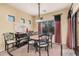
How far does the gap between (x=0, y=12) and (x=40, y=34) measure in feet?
2.50

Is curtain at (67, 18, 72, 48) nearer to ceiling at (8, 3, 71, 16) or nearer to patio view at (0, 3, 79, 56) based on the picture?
patio view at (0, 3, 79, 56)

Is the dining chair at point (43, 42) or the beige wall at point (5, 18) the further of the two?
the dining chair at point (43, 42)

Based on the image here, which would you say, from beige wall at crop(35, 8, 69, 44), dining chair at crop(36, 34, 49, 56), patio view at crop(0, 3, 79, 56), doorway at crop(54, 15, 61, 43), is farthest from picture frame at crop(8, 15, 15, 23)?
doorway at crop(54, 15, 61, 43)

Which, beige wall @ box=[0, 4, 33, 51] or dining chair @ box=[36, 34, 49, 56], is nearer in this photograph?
beige wall @ box=[0, 4, 33, 51]

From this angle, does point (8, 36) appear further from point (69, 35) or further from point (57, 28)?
point (69, 35)

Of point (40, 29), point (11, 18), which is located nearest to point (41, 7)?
point (40, 29)

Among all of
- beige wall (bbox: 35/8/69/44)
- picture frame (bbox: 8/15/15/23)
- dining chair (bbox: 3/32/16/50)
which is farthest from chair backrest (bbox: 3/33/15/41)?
beige wall (bbox: 35/8/69/44)

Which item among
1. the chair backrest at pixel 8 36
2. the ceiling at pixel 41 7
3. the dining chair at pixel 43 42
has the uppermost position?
the ceiling at pixel 41 7

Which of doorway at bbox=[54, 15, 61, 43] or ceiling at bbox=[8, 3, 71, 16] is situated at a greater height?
ceiling at bbox=[8, 3, 71, 16]

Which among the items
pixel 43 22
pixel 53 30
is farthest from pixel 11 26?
pixel 53 30

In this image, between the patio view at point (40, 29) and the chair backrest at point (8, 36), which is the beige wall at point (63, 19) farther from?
the chair backrest at point (8, 36)

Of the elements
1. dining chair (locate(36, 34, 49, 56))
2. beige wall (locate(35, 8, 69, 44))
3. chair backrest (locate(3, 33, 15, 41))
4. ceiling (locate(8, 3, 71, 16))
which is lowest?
dining chair (locate(36, 34, 49, 56))

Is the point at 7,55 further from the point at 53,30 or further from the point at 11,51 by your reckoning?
the point at 53,30

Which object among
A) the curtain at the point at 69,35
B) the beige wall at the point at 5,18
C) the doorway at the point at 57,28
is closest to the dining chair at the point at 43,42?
the doorway at the point at 57,28
